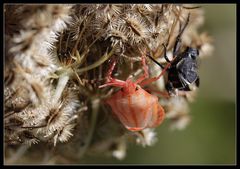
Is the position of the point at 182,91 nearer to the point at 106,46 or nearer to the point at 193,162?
the point at 106,46

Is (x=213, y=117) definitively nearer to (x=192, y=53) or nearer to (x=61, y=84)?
(x=192, y=53)

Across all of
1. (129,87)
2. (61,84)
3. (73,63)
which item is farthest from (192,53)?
(61,84)

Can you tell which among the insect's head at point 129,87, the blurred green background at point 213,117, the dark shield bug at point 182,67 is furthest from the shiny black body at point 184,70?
the blurred green background at point 213,117

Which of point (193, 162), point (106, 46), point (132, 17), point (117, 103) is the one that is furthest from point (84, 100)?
point (193, 162)

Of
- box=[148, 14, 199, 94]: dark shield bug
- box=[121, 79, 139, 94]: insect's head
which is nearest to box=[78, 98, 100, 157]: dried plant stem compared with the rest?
box=[121, 79, 139, 94]: insect's head

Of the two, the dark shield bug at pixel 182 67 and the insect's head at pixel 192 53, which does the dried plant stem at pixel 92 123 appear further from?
the insect's head at pixel 192 53

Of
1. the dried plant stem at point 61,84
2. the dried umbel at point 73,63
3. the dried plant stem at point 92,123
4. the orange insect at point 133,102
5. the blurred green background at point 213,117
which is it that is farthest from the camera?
the blurred green background at point 213,117
